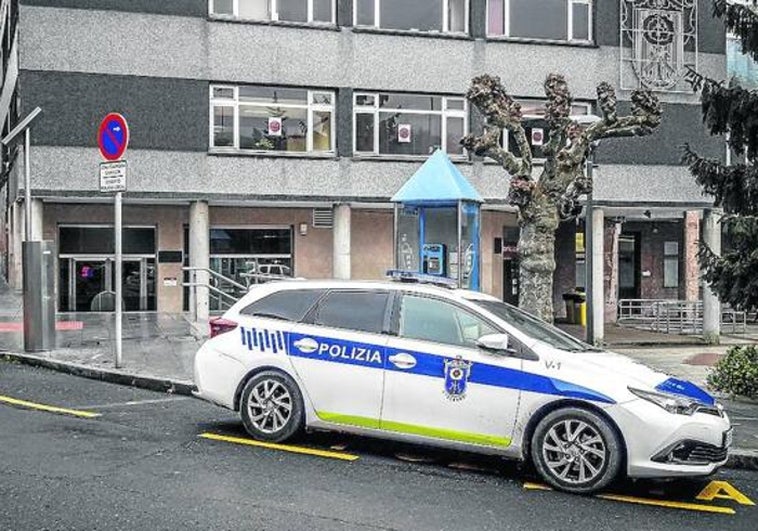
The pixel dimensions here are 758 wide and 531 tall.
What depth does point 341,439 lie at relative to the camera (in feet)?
27.8

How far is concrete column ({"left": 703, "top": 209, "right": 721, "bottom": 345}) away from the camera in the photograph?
24.6 meters

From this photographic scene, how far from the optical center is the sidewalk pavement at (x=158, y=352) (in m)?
11.2

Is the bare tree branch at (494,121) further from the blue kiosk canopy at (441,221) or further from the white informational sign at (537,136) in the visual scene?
the white informational sign at (537,136)

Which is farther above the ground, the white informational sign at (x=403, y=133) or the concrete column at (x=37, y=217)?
the white informational sign at (x=403, y=133)

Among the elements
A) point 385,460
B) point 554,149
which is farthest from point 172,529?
point 554,149

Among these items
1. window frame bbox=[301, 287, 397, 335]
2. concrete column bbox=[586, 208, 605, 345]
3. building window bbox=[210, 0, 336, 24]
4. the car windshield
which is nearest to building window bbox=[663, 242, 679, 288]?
concrete column bbox=[586, 208, 605, 345]

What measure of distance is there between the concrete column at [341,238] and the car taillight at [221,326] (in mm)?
14099

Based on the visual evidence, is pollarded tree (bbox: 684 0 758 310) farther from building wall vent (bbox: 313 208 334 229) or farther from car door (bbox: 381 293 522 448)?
building wall vent (bbox: 313 208 334 229)

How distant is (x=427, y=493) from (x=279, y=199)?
16176 mm

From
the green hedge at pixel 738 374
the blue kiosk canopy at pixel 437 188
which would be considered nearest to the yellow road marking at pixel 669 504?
the green hedge at pixel 738 374

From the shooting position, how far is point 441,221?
56.9 ft

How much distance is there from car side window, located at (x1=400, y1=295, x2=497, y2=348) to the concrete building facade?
14551 millimetres

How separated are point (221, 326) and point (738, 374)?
7.61 metres

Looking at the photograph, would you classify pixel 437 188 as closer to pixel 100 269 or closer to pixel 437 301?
pixel 437 301
